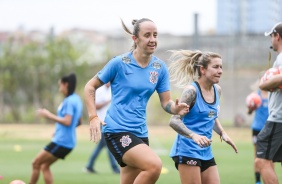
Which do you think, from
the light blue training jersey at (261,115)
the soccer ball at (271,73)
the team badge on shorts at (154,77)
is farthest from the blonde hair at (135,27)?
the light blue training jersey at (261,115)

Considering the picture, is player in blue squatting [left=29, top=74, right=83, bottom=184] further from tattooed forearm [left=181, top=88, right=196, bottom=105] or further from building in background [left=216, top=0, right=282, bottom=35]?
building in background [left=216, top=0, right=282, bottom=35]

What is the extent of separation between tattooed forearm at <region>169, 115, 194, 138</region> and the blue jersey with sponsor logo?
15.2 inches

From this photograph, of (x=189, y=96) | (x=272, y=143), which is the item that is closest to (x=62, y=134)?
(x=272, y=143)

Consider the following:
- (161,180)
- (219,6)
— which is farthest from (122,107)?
(219,6)

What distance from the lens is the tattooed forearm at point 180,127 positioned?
27.1 feet

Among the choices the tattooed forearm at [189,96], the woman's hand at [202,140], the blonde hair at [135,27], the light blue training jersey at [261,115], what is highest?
the blonde hair at [135,27]

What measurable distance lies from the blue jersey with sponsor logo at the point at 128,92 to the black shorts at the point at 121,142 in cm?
6

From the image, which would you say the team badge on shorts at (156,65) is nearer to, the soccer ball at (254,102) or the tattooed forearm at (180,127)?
the tattooed forearm at (180,127)

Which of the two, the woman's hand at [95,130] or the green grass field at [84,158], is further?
the green grass field at [84,158]

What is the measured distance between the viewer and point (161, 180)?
1408 cm

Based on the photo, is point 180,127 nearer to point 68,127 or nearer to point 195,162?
point 195,162

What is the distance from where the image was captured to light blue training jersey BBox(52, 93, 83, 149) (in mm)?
12477

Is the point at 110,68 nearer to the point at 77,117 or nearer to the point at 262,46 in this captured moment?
the point at 77,117

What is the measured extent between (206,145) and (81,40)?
3096 cm
